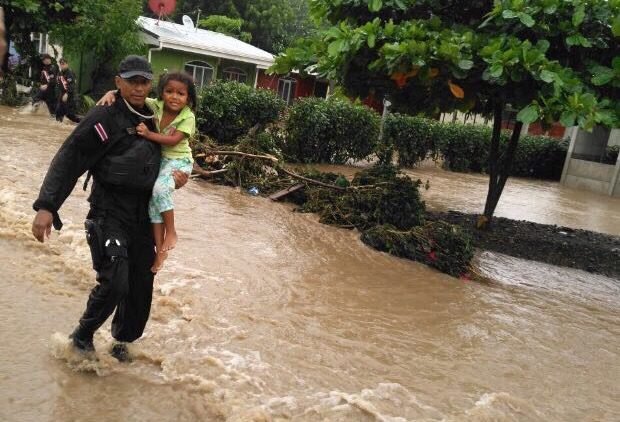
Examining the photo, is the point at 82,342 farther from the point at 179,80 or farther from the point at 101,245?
the point at 179,80

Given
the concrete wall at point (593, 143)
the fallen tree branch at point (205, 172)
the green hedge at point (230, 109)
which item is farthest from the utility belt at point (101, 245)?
the concrete wall at point (593, 143)

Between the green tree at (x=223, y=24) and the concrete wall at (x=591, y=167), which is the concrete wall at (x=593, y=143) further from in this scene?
the green tree at (x=223, y=24)

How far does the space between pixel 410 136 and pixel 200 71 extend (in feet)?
28.6

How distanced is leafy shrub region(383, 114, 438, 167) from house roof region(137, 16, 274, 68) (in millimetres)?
6658

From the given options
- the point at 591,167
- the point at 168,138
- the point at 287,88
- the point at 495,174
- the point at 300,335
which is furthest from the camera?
the point at 287,88

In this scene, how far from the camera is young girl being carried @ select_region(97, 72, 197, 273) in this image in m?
3.23

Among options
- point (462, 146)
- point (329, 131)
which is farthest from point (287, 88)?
point (329, 131)

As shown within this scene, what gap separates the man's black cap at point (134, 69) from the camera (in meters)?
3.07

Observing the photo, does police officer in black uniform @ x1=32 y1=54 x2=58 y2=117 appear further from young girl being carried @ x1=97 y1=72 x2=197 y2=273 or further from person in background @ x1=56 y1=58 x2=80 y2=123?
young girl being carried @ x1=97 y1=72 x2=197 y2=273

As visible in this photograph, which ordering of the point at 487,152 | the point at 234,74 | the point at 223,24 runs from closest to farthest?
the point at 487,152, the point at 234,74, the point at 223,24

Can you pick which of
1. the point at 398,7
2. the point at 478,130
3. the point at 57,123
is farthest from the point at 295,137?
the point at 478,130

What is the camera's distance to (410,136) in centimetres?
1780

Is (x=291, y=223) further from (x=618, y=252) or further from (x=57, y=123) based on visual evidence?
(x=57, y=123)

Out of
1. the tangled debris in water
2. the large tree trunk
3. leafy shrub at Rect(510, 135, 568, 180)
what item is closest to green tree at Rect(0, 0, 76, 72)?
the tangled debris in water
